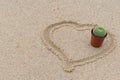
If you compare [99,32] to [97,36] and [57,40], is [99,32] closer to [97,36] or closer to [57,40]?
[97,36]

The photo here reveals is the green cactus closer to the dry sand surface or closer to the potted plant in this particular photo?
the potted plant

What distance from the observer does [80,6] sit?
2062 mm

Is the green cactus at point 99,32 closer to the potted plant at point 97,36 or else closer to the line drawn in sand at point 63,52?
the potted plant at point 97,36

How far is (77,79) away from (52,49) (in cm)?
27

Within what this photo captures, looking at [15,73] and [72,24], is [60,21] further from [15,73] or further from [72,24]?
[15,73]

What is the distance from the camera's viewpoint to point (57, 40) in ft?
5.65

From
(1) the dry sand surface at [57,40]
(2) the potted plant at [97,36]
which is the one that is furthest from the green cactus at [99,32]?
(1) the dry sand surface at [57,40]

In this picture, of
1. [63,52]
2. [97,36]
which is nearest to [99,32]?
[97,36]

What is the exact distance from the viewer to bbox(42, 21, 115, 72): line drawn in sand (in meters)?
1.59

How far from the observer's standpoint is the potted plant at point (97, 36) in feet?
5.28

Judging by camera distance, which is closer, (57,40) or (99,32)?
(99,32)

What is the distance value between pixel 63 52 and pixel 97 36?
232mm

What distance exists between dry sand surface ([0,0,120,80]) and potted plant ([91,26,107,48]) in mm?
41

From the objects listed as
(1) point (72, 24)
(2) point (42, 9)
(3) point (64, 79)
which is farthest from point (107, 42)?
(2) point (42, 9)
